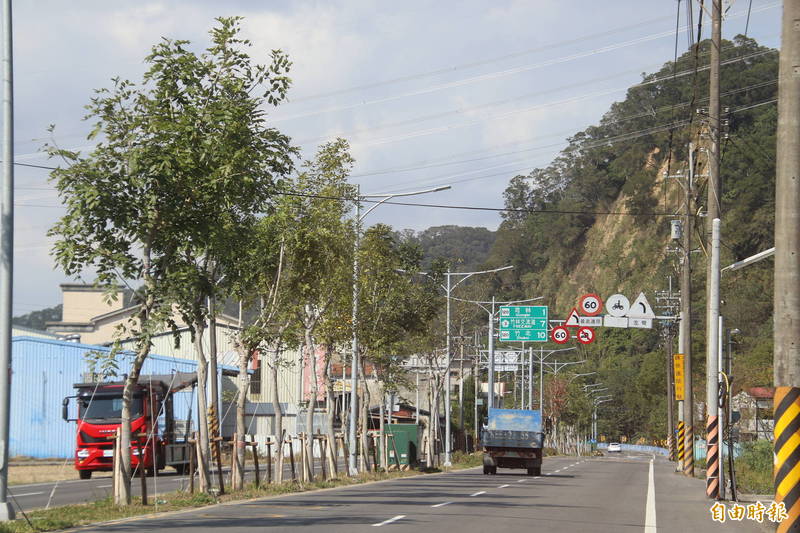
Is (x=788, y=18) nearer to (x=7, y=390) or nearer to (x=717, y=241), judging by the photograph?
(x=7, y=390)

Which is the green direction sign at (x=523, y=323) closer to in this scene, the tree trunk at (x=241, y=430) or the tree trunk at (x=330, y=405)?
the tree trunk at (x=330, y=405)

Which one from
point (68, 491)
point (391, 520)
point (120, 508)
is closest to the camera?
point (391, 520)

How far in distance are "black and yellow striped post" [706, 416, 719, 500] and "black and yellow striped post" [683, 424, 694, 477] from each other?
14449mm

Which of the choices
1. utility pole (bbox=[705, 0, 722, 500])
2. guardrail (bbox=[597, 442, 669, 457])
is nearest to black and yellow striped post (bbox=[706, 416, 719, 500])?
utility pole (bbox=[705, 0, 722, 500])

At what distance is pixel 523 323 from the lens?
50562 millimetres

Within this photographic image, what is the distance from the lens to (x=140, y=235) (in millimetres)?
19969

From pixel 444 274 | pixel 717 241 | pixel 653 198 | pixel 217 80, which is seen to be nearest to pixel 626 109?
pixel 653 198

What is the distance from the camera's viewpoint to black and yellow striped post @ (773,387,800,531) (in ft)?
43.2

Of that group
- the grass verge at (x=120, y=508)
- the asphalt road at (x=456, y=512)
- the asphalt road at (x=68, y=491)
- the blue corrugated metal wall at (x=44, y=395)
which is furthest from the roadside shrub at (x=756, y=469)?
the blue corrugated metal wall at (x=44, y=395)

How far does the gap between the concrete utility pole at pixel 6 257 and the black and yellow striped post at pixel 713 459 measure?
54.1 ft

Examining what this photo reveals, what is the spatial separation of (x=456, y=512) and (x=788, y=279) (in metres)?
8.32

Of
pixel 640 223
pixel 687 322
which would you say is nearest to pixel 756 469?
pixel 687 322

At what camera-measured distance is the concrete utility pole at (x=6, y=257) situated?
52.6ft

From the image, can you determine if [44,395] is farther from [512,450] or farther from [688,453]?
[688,453]
